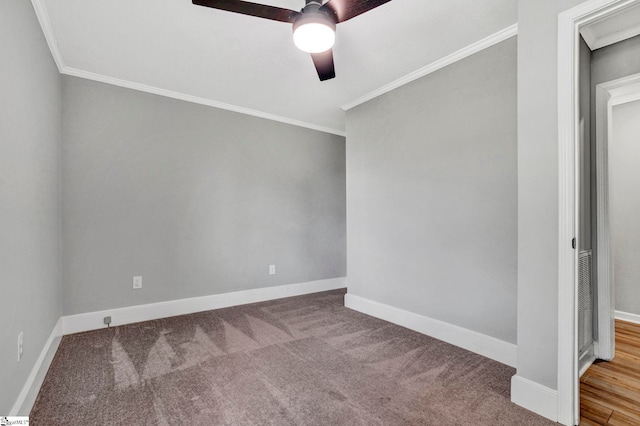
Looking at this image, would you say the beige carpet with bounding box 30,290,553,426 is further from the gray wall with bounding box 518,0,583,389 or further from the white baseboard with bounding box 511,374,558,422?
the gray wall with bounding box 518,0,583,389

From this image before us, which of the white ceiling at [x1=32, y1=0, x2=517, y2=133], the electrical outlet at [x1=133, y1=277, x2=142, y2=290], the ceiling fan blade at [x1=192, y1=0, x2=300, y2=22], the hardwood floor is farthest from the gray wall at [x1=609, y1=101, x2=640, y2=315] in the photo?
the electrical outlet at [x1=133, y1=277, x2=142, y2=290]

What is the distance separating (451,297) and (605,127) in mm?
1787

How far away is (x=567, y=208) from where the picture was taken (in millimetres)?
1624

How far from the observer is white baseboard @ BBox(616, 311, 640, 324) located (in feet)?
10.1

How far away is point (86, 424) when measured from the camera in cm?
162

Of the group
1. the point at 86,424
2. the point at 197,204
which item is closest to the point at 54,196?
the point at 197,204

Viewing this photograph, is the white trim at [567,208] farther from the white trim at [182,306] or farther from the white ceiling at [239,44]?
the white trim at [182,306]

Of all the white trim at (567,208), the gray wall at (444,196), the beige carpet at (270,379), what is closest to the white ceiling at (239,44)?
the gray wall at (444,196)

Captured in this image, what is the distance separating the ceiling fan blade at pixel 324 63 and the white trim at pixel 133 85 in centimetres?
179

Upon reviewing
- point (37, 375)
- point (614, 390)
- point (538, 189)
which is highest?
point (538, 189)

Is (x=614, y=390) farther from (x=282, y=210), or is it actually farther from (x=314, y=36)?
(x=282, y=210)

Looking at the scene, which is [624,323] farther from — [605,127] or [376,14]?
[376,14]

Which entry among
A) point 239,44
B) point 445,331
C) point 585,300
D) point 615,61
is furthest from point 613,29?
point 239,44

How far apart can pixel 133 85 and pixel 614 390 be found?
15.4 feet
